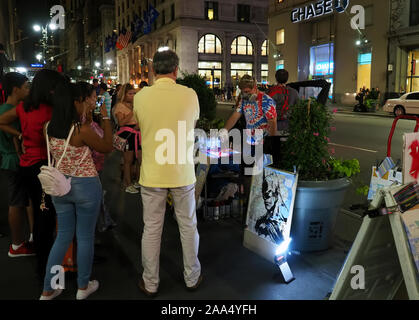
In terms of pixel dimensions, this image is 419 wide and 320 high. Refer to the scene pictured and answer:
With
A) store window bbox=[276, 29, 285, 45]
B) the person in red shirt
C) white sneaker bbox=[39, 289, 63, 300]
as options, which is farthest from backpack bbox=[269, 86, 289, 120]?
store window bbox=[276, 29, 285, 45]

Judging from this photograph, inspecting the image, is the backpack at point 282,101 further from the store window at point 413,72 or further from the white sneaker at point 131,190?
the store window at point 413,72

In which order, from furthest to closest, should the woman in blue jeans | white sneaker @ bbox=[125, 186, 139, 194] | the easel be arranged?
1. white sneaker @ bbox=[125, 186, 139, 194]
2. the woman in blue jeans
3. the easel

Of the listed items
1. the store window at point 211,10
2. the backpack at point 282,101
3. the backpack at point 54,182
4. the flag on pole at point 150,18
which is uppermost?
the store window at point 211,10

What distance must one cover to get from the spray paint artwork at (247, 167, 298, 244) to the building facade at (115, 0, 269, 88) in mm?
50148

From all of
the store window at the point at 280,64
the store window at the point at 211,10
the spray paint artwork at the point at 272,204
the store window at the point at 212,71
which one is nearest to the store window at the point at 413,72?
the store window at the point at 280,64

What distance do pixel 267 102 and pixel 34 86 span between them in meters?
2.84

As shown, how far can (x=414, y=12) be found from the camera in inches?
1126

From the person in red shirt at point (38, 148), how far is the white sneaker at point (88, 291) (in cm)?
67

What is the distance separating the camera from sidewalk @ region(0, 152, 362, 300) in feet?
13.3

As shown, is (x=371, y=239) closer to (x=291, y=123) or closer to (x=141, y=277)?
(x=291, y=123)

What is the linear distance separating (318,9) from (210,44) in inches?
927

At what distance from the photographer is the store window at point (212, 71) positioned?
187 feet

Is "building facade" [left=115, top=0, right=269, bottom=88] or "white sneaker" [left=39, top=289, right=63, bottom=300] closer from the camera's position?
"white sneaker" [left=39, top=289, right=63, bottom=300]

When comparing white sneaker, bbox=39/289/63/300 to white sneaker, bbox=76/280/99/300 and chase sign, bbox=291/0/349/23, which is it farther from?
chase sign, bbox=291/0/349/23
